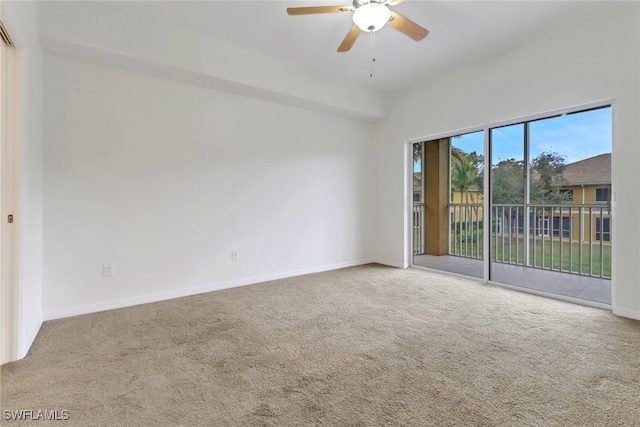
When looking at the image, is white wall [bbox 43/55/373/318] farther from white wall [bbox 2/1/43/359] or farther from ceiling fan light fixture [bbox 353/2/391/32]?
ceiling fan light fixture [bbox 353/2/391/32]

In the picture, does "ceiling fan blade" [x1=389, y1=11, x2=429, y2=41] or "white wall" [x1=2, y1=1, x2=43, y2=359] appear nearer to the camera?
"white wall" [x1=2, y1=1, x2=43, y2=359]

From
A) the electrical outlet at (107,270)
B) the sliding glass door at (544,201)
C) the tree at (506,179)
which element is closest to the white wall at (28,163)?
the electrical outlet at (107,270)

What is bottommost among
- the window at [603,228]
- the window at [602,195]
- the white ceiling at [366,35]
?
the window at [603,228]

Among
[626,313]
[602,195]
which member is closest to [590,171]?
[602,195]

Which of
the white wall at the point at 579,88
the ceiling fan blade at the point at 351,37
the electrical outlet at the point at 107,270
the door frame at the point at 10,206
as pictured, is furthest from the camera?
the electrical outlet at the point at 107,270

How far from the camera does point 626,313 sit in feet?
8.70

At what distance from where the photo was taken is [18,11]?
77.8 inches

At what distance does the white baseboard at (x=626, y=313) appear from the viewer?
2.60m

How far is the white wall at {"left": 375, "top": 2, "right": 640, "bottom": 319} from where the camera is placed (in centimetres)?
261

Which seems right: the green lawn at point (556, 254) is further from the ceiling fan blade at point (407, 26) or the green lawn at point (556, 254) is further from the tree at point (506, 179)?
the ceiling fan blade at point (407, 26)

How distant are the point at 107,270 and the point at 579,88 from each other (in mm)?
4917

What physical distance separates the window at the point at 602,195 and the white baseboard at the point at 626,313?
1.16m

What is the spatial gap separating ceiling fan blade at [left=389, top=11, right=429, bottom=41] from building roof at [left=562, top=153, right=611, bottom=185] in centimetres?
231

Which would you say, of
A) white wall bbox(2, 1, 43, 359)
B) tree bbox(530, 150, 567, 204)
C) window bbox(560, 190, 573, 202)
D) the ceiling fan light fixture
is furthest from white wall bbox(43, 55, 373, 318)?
window bbox(560, 190, 573, 202)
